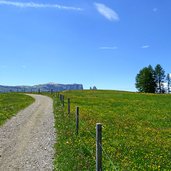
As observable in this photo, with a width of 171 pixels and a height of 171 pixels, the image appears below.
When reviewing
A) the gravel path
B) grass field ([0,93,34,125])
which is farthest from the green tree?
the gravel path

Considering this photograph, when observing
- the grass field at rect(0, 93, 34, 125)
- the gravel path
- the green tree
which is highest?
the green tree

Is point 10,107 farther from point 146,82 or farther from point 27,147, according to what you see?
point 146,82

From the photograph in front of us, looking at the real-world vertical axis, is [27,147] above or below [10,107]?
below

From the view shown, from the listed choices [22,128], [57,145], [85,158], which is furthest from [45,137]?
[85,158]

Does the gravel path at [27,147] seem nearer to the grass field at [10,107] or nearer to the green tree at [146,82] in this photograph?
the grass field at [10,107]

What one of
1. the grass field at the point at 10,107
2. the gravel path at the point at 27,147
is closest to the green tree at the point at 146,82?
the grass field at the point at 10,107

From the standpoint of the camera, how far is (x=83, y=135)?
25.8 meters

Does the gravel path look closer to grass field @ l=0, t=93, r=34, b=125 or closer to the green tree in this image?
grass field @ l=0, t=93, r=34, b=125

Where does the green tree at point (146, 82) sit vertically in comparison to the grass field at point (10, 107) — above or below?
above

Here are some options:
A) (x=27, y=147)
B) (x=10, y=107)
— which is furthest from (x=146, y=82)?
(x=27, y=147)

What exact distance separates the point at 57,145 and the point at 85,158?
176 inches

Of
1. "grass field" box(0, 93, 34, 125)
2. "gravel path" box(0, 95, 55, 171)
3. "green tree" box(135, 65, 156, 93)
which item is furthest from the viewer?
"green tree" box(135, 65, 156, 93)

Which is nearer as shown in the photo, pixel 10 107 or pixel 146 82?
pixel 10 107

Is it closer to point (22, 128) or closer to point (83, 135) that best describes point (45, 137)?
point (83, 135)
